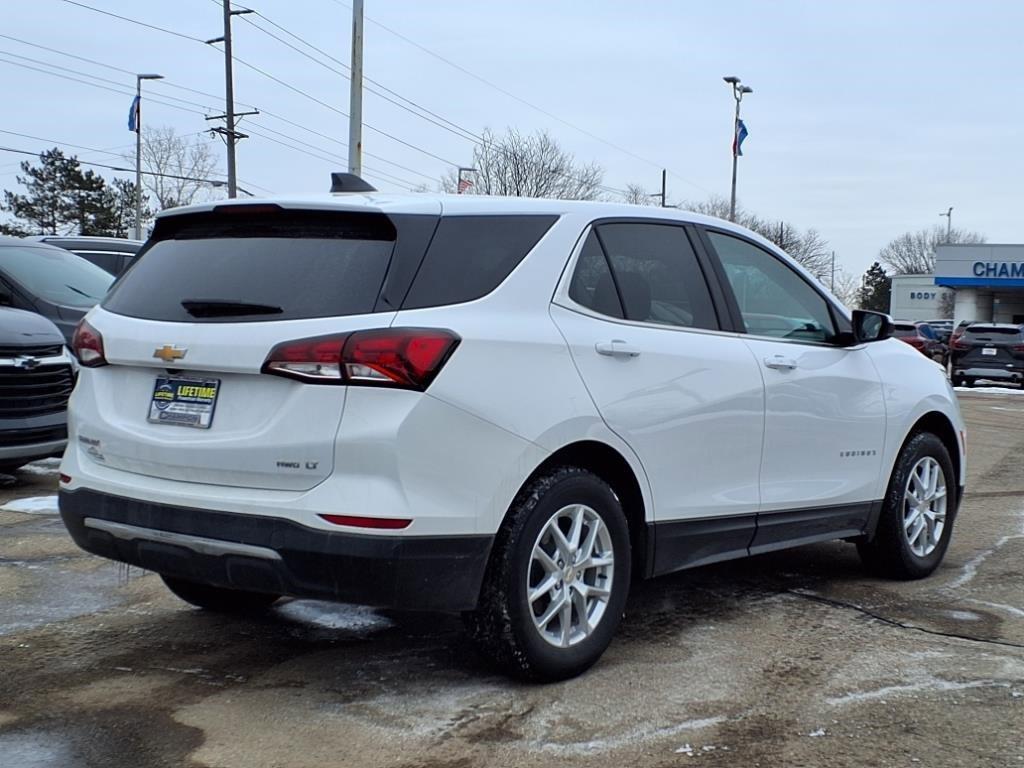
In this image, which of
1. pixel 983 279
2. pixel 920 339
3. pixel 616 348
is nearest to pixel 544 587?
pixel 616 348

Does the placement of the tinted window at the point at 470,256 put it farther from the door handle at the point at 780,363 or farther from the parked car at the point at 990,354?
the parked car at the point at 990,354

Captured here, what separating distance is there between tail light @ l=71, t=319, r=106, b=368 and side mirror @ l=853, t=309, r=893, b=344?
3.36 meters

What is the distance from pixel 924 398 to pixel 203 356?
3761 millimetres

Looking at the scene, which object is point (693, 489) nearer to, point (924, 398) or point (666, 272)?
Result: point (666, 272)

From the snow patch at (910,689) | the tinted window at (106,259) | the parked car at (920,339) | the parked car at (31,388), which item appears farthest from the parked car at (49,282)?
the parked car at (920,339)

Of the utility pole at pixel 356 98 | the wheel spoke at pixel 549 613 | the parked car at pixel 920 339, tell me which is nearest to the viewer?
the wheel spoke at pixel 549 613

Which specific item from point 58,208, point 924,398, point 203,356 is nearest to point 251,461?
point 203,356

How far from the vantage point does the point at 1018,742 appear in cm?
363

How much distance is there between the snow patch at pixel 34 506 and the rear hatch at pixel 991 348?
2196cm

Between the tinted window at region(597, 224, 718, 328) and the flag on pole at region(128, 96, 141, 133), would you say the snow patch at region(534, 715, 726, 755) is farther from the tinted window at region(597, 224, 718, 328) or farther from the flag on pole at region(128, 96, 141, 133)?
the flag on pole at region(128, 96, 141, 133)

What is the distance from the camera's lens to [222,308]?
390cm

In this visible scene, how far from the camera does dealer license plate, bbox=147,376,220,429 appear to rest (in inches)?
151

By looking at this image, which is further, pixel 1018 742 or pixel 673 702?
pixel 673 702

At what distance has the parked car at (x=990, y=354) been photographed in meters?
25.1
